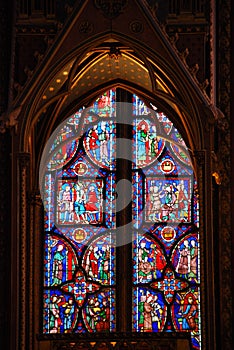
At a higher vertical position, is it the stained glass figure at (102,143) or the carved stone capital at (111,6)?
the carved stone capital at (111,6)

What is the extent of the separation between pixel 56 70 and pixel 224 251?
327 cm

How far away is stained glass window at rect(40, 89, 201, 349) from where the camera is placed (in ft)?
73.3

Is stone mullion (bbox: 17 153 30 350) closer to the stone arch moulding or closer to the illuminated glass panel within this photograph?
the stone arch moulding

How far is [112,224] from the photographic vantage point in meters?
22.7

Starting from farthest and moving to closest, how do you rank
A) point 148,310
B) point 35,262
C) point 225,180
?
point 148,310 < point 35,262 < point 225,180

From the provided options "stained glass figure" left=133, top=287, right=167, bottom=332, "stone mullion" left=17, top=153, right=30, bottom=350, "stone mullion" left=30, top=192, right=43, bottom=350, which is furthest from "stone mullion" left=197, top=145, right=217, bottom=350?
"stained glass figure" left=133, top=287, right=167, bottom=332

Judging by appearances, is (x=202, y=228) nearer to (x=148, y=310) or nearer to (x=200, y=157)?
(x=200, y=157)

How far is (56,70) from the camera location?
61.3 ft

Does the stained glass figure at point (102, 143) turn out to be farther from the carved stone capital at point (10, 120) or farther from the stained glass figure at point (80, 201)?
the carved stone capital at point (10, 120)

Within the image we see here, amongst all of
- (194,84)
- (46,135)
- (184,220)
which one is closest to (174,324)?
(184,220)

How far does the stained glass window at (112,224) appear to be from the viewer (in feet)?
73.3

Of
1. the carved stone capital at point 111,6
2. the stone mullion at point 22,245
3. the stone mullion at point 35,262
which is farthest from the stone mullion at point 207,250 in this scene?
the stone mullion at point 35,262

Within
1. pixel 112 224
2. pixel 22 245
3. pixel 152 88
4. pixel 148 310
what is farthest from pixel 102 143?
pixel 22 245

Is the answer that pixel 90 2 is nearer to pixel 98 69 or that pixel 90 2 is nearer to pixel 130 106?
pixel 98 69
